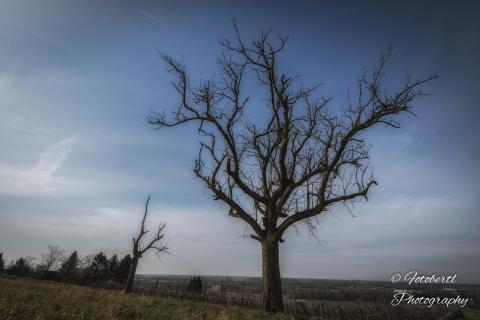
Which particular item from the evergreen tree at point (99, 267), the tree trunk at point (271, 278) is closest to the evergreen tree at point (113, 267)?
the evergreen tree at point (99, 267)

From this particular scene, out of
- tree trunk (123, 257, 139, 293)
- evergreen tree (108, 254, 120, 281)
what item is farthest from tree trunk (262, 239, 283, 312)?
evergreen tree (108, 254, 120, 281)

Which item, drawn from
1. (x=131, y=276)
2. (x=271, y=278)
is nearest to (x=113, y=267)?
(x=131, y=276)

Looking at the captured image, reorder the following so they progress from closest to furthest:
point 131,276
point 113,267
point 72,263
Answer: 1. point 131,276
2. point 72,263
3. point 113,267

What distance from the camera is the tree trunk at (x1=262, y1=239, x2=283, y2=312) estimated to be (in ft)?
31.1

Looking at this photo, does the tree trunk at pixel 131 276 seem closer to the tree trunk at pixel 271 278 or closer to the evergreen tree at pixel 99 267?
the tree trunk at pixel 271 278

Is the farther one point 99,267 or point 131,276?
point 99,267

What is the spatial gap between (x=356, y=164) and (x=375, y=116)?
2.18 meters

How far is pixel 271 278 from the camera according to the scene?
984 cm

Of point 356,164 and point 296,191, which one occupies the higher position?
point 356,164

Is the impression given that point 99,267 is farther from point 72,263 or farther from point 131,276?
point 131,276

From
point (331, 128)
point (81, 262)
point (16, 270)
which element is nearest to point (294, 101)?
point (331, 128)

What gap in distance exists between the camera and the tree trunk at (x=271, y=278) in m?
9.48

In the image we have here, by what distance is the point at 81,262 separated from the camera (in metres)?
68.6

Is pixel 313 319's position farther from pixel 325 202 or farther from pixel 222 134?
pixel 222 134
